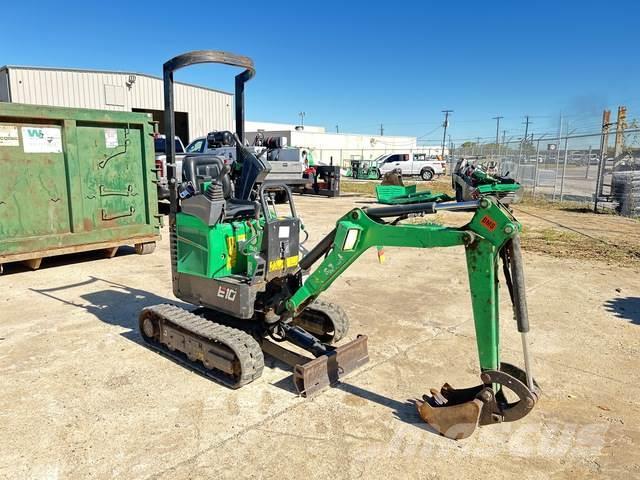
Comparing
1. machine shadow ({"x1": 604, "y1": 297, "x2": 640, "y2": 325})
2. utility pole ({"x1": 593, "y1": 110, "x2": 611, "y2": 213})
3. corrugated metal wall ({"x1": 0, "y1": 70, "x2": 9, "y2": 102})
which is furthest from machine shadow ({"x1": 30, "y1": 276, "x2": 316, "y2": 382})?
corrugated metal wall ({"x1": 0, "y1": 70, "x2": 9, "y2": 102})

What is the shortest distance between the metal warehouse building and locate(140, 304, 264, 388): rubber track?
62.4 feet

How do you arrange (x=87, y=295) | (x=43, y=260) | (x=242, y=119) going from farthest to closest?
1. (x=43, y=260)
2. (x=87, y=295)
3. (x=242, y=119)

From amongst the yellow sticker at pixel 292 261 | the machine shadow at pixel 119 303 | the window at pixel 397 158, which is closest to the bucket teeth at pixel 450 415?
the machine shadow at pixel 119 303

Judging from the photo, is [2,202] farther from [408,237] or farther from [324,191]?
[324,191]

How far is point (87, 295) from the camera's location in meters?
6.30

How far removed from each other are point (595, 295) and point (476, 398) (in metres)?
4.23

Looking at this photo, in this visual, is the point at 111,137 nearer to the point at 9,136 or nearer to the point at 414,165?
the point at 9,136

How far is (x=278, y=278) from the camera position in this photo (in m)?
4.24

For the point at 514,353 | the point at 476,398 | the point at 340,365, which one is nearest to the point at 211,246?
the point at 340,365

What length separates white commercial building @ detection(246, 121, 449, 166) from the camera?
4566 cm

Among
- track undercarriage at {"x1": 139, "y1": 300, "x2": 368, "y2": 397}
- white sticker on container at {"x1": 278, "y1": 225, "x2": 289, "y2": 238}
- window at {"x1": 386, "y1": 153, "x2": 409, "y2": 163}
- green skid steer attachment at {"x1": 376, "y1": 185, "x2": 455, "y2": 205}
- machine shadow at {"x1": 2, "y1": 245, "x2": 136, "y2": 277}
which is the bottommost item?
machine shadow at {"x1": 2, "y1": 245, "x2": 136, "y2": 277}

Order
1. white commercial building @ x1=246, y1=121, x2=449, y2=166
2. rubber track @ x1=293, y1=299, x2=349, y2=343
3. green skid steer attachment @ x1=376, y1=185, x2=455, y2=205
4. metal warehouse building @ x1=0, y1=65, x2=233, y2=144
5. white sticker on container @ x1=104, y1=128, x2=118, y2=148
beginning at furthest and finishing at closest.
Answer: white commercial building @ x1=246, y1=121, x2=449, y2=166 < metal warehouse building @ x1=0, y1=65, x2=233, y2=144 < white sticker on container @ x1=104, y1=128, x2=118, y2=148 < rubber track @ x1=293, y1=299, x2=349, y2=343 < green skid steer attachment @ x1=376, y1=185, x2=455, y2=205

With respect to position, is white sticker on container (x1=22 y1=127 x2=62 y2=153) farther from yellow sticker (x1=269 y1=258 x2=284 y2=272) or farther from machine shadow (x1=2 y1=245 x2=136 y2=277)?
yellow sticker (x1=269 y1=258 x2=284 y2=272)

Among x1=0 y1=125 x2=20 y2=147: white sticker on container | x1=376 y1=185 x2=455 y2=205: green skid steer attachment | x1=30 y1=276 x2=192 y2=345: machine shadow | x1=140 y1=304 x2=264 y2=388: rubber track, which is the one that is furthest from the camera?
x1=0 y1=125 x2=20 y2=147: white sticker on container
